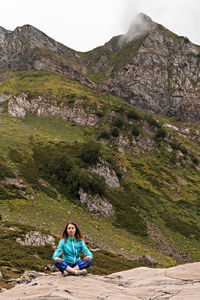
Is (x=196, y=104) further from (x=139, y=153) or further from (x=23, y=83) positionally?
(x=23, y=83)

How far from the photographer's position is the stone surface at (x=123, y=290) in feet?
23.1

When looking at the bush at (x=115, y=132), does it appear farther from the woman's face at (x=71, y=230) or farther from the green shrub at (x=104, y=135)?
the woman's face at (x=71, y=230)

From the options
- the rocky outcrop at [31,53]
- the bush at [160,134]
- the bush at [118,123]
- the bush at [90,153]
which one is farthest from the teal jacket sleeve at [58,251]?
the rocky outcrop at [31,53]

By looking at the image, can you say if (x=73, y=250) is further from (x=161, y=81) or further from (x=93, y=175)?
(x=161, y=81)

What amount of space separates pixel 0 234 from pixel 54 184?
1066 inches

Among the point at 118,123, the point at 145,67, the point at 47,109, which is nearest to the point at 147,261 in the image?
the point at 118,123

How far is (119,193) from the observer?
5656 centimetres

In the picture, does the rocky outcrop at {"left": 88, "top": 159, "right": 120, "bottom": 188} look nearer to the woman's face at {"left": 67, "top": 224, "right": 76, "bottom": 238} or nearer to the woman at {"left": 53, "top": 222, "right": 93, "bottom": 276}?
the woman at {"left": 53, "top": 222, "right": 93, "bottom": 276}

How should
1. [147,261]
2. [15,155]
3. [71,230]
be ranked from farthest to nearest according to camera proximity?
[15,155] → [147,261] → [71,230]

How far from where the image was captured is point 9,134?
7312cm

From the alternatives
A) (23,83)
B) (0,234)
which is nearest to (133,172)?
(0,234)

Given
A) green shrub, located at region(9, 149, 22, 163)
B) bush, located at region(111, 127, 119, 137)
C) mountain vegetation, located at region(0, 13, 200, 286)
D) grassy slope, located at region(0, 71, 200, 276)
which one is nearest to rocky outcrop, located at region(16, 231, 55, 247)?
mountain vegetation, located at region(0, 13, 200, 286)

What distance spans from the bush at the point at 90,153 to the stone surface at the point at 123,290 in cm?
4893

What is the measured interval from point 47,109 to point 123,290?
10230 cm
